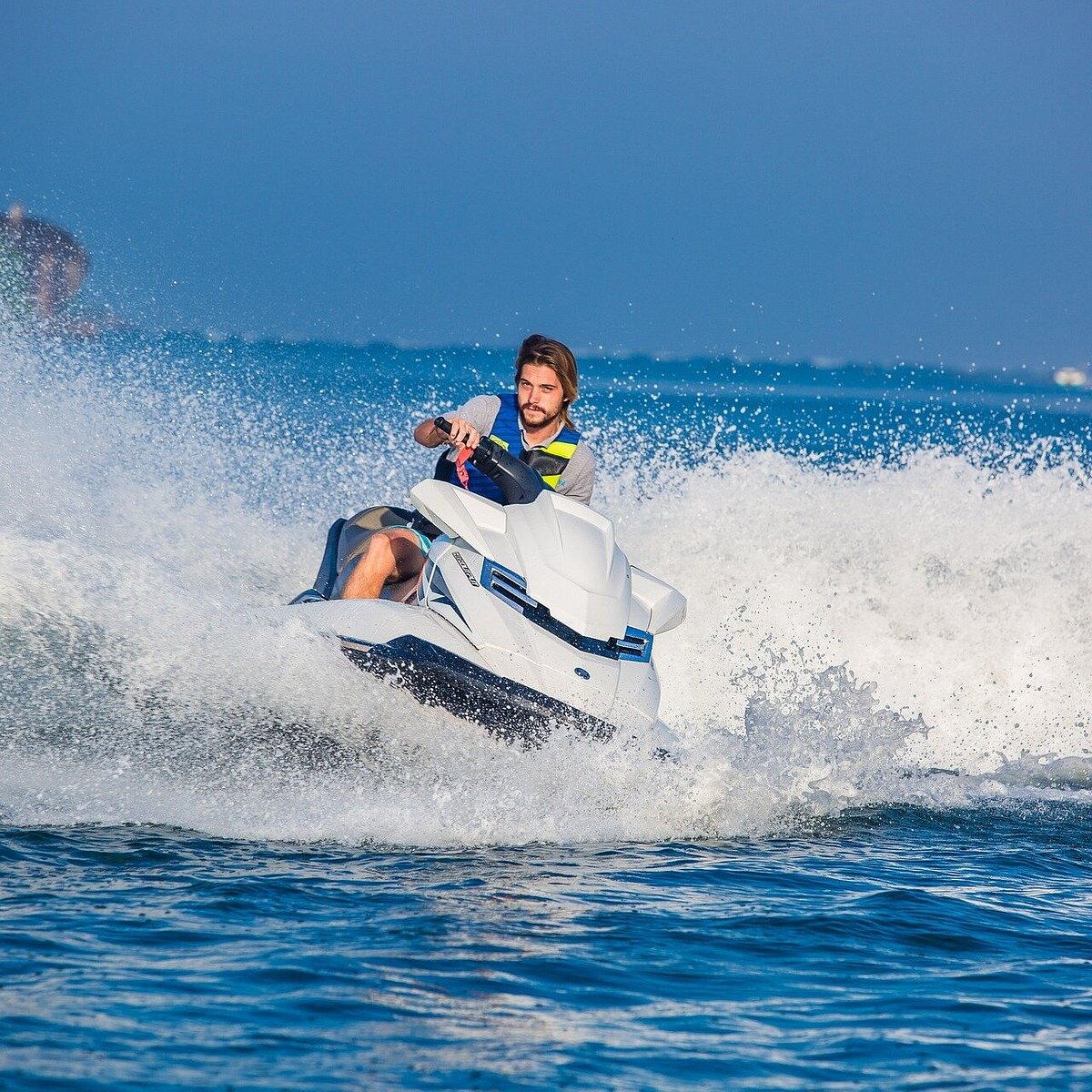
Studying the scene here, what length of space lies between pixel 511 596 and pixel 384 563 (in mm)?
619

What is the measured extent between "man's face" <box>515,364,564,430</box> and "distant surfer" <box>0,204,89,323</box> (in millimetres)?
5035

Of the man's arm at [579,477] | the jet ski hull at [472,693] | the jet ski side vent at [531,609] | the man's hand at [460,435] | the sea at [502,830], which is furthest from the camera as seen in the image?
the man's arm at [579,477]

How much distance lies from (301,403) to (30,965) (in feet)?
43.3

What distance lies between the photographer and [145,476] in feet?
24.9

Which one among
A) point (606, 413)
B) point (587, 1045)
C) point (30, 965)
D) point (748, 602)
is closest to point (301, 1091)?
point (587, 1045)

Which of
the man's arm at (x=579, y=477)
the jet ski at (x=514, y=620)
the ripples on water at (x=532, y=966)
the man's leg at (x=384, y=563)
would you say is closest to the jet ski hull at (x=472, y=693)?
the jet ski at (x=514, y=620)

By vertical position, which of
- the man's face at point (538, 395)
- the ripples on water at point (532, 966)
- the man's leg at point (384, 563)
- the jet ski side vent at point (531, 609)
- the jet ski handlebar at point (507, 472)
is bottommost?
the ripples on water at point (532, 966)

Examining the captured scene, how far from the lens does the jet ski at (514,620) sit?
14.1 feet

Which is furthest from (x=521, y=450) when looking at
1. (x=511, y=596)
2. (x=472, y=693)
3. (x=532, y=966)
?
(x=532, y=966)

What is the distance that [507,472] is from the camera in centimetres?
469

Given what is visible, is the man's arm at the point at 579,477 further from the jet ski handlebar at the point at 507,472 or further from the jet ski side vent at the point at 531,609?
the jet ski side vent at the point at 531,609

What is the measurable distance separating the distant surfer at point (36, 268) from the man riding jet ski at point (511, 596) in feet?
16.4

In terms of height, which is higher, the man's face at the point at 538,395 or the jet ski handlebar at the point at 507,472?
the man's face at the point at 538,395

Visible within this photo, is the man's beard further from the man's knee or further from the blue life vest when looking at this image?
the man's knee
